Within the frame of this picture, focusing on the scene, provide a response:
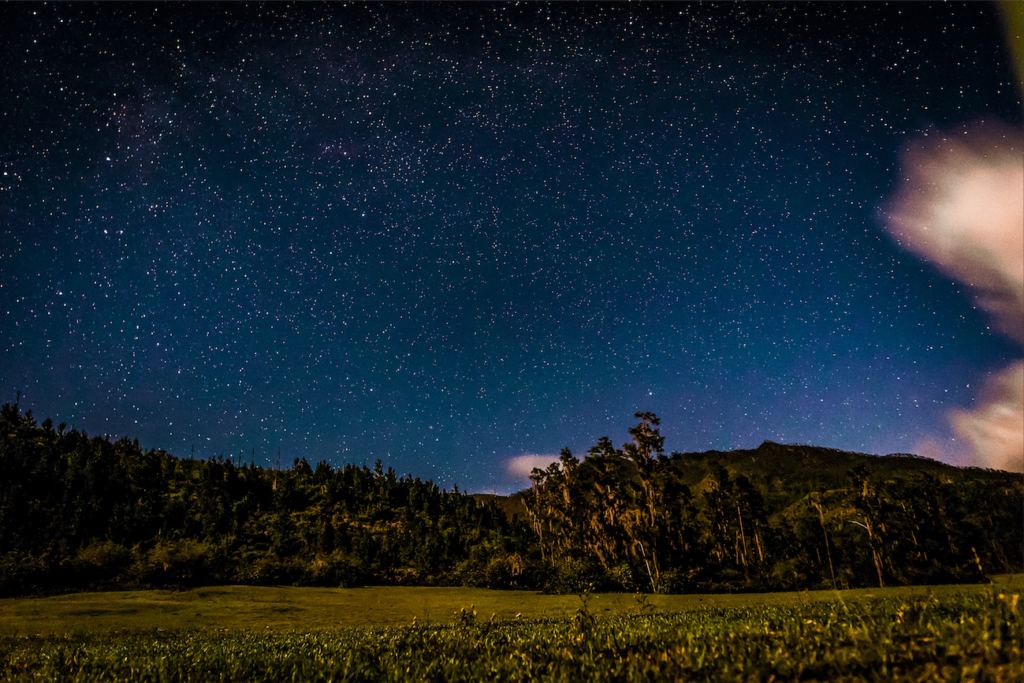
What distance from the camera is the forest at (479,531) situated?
58.5 metres

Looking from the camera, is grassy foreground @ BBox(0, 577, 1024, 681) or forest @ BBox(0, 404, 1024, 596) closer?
grassy foreground @ BBox(0, 577, 1024, 681)

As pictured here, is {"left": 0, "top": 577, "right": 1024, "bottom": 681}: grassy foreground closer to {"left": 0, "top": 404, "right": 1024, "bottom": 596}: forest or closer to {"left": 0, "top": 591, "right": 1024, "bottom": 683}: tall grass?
{"left": 0, "top": 591, "right": 1024, "bottom": 683}: tall grass

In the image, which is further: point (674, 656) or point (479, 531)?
point (479, 531)

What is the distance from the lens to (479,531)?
3770 inches

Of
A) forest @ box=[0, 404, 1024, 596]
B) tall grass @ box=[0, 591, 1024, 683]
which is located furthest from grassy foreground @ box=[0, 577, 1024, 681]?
forest @ box=[0, 404, 1024, 596]

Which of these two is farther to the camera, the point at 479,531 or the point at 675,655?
the point at 479,531

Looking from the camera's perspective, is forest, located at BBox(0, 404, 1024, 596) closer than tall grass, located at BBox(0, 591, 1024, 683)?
No

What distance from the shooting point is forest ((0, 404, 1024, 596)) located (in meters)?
58.5

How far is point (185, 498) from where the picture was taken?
99062 mm

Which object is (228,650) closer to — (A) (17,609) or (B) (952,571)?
(A) (17,609)

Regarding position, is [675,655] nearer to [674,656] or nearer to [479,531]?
[674,656]

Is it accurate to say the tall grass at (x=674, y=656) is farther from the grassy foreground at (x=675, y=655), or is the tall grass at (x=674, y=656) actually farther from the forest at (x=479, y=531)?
the forest at (x=479, y=531)

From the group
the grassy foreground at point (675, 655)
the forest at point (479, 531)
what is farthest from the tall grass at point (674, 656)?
the forest at point (479, 531)

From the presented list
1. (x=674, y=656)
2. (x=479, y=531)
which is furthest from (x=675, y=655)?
(x=479, y=531)
